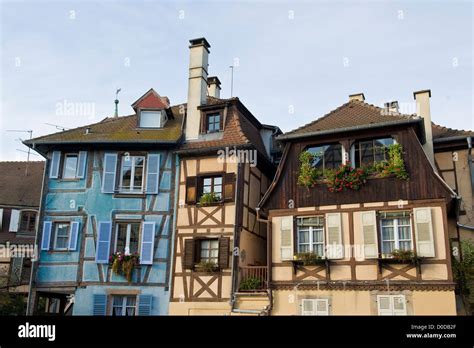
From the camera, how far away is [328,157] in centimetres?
1853

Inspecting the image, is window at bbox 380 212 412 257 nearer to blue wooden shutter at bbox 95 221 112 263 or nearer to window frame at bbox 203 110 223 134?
window frame at bbox 203 110 223 134

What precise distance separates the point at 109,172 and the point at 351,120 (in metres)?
8.86

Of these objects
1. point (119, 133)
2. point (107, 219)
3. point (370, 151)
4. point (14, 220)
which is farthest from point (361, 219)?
point (14, 220)

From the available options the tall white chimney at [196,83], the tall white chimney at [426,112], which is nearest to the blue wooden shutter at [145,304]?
the tall white chimney at [196,83]

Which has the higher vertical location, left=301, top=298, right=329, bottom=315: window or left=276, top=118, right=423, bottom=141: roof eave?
left=276, top=118, right=423, bottom=141: roof eave

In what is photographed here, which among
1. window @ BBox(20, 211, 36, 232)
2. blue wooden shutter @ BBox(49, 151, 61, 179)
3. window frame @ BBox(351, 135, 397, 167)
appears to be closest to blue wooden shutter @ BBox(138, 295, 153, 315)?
blue wooden shutter @ BBox(49, 151, 61, 179)

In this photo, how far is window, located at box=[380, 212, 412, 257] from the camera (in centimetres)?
1653

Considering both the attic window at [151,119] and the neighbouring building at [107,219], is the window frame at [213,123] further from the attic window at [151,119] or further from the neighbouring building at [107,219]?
the attic window at [151,119]

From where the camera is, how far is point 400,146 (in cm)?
1728

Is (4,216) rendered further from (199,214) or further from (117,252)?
(199,214)

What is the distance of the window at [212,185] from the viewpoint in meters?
20.0

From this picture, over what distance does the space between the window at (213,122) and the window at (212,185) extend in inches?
76.9

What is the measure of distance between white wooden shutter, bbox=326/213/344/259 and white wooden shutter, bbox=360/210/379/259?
720 millimetres

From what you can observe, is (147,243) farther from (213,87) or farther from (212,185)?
(213,87)
